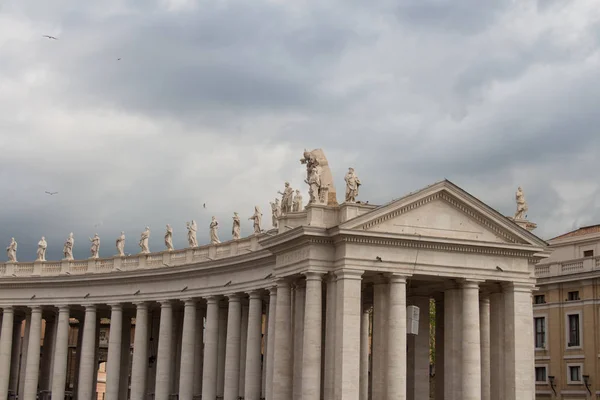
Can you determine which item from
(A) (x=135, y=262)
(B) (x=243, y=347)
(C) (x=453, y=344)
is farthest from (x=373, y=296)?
(A) (x=135, y=262)

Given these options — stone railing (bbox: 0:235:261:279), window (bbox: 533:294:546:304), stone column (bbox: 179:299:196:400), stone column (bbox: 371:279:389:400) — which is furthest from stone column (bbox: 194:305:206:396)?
window (bbox: 533:294:546:304)

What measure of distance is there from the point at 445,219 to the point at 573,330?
37.7m

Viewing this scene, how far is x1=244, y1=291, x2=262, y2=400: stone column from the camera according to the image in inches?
3597

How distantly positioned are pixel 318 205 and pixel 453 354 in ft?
53.9

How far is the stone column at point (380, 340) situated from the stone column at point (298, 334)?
19.0ft

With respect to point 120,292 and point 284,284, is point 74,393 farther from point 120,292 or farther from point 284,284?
point 284,284

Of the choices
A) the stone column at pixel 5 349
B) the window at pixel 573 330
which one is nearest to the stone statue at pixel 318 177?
the window at pixel 573 330

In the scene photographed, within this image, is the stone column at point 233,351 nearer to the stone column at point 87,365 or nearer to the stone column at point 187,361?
the stone column at point 187,361

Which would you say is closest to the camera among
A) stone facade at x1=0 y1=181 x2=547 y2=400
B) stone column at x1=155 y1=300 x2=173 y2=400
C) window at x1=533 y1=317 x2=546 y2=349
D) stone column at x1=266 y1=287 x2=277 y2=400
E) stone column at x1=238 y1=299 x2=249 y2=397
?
stone facade at x1=0 y1=181 x2=547 y2=400

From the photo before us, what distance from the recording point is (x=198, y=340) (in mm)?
107875

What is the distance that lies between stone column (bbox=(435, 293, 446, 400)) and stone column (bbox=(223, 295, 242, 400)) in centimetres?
1870

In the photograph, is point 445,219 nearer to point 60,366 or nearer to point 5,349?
point 60,366

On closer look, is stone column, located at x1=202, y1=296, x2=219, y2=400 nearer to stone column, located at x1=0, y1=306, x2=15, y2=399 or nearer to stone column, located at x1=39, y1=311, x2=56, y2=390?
stone column, located at x1=0, y1=306, x2=15, y2=399

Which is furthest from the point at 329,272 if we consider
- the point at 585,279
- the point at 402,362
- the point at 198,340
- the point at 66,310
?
the point at 66,310
